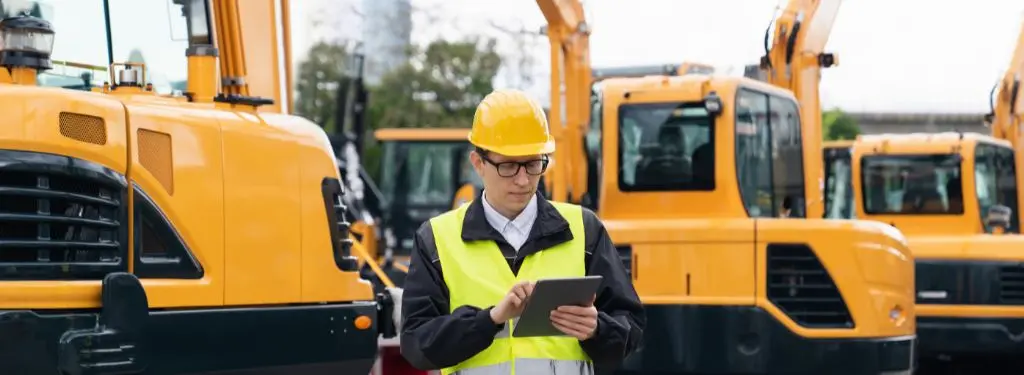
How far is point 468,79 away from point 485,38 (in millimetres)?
1451

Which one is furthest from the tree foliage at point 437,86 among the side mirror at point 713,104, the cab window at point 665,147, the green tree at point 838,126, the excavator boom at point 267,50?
the excavator boom at point 267,50

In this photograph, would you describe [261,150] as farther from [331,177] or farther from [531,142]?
[531,142]

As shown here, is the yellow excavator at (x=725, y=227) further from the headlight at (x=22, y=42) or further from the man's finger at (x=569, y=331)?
the man's finger at (x=569, y=331)

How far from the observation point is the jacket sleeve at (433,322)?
4035 millimetres

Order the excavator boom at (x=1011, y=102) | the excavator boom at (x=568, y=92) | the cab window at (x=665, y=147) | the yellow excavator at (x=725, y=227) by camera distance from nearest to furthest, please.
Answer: the yellow excavator at (x=725, y=227)
the cab window at (x=665, y=147)
the excavator boom at (x=568, y=92)
the excavator boom at (x=1011, y=102)

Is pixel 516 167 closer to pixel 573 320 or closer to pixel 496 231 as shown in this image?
pixel 496 231

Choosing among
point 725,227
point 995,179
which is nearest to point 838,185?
point 995,179

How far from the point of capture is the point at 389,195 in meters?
26.1

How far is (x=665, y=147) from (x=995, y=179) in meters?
4.88

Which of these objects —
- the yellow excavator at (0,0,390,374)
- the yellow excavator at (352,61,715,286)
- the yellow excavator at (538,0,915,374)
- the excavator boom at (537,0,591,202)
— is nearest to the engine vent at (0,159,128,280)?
the yellow excavator at (0,0,390,374)

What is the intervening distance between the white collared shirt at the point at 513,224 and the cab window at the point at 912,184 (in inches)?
413

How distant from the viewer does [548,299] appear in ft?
12.8

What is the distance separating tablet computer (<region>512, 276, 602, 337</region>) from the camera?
12.6ft

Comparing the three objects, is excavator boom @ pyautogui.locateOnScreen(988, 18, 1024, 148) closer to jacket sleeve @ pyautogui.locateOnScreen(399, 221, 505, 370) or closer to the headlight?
the headlight
